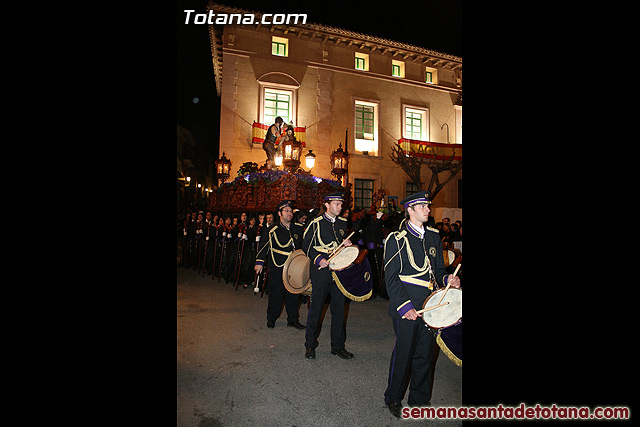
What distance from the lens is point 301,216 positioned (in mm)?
8625

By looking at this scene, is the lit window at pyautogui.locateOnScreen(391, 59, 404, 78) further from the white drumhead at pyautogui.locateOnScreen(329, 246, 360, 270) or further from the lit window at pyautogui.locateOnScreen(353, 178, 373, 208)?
the white drumhead at pyautogui.locateOnScreen(329, 246, 360, 270)

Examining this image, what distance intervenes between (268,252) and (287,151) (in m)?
7.51

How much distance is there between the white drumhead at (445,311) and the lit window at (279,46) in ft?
61.9

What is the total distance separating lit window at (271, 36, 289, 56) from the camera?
18961 mm

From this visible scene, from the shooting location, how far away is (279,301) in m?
6.11

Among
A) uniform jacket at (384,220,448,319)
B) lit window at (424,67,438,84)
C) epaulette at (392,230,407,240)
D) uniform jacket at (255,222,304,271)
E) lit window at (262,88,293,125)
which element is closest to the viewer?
uniform jacket at (384,220,448,319)

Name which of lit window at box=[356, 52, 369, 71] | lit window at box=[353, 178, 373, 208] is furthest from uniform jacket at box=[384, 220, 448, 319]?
lit window at box=[356, 52, 369, 71]

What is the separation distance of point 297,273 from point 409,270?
2.67 metres

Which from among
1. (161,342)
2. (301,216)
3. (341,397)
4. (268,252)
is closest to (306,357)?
(341,397)

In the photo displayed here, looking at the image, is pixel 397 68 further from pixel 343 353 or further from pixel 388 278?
pixel 388 278

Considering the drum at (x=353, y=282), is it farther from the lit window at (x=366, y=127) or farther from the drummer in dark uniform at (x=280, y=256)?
the lit window at (x=366, y=127)

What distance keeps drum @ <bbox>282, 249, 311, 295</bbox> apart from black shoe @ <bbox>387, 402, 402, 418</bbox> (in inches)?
100

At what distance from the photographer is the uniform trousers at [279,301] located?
20.0 feet

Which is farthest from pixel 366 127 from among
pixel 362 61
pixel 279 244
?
pixel 279 244
